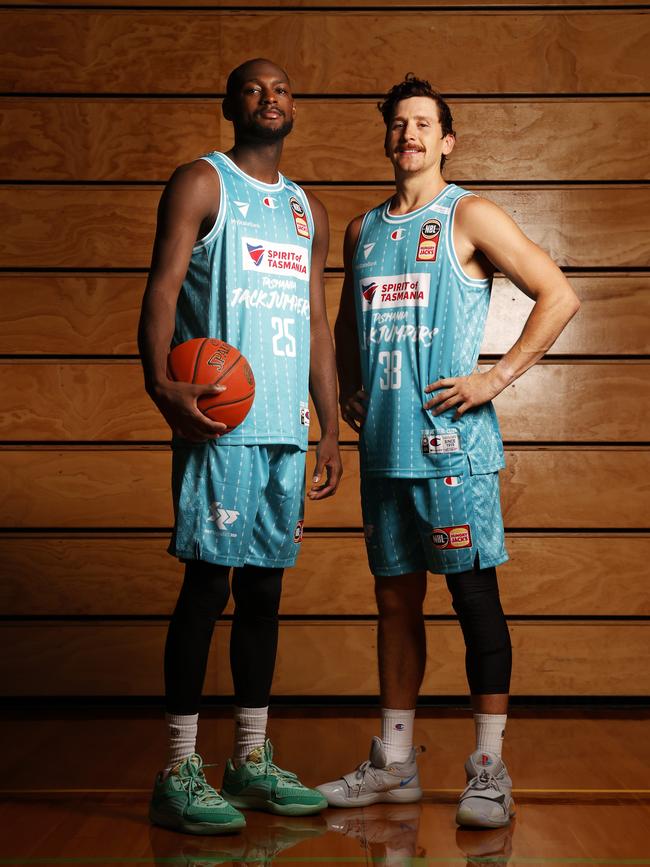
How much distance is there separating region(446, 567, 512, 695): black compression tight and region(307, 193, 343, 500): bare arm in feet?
1.35

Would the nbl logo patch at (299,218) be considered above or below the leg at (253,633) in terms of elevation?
above

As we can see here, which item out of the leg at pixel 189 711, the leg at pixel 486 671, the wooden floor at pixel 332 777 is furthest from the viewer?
the leg at pixel 486 671

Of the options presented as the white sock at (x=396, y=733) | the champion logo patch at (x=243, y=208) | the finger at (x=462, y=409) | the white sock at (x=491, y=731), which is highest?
the champion logo patch at (x=243, y=208)

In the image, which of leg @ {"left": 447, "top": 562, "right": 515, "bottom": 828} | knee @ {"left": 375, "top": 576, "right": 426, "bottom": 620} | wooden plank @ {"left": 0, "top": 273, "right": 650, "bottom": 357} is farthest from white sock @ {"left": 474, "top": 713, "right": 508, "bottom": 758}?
wooden plank @ {"left": 0, "top": 273, "right": 650, "bottom": 357}

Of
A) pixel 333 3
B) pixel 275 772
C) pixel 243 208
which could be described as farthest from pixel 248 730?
pixel 333 3

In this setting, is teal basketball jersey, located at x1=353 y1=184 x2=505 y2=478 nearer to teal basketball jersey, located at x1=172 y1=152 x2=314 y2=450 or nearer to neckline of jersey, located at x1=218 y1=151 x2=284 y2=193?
teal basketball jersey, located at x1=172 y1=152 x2=314 y2=450

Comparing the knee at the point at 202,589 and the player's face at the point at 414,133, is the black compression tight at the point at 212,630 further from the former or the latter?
the player's face at the point at 414,133

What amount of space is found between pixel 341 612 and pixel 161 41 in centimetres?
220

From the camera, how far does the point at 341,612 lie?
359 centimetres

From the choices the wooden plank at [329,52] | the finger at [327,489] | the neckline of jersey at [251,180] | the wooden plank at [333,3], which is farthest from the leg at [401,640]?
the wooden plank at [333,3]

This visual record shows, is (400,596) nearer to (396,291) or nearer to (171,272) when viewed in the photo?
(396,291)

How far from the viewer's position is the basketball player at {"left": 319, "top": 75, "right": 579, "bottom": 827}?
2240 millimetres

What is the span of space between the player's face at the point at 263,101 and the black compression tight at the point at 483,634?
1102 millimetres

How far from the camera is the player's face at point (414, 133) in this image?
235 centimetres
